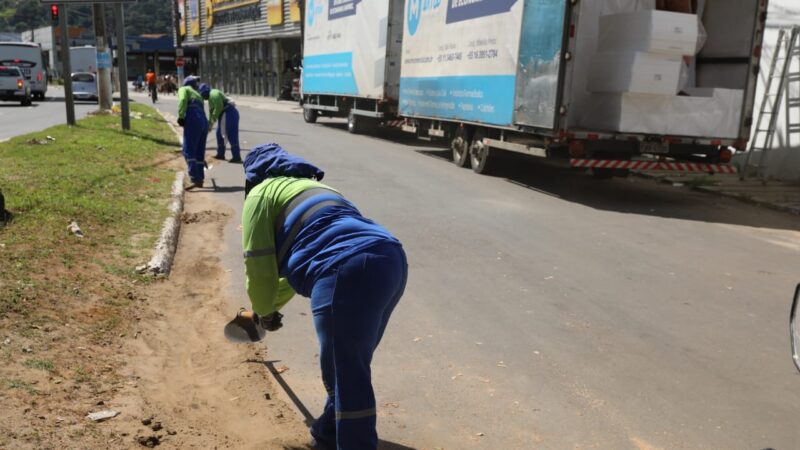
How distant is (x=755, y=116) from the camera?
14.8 meters

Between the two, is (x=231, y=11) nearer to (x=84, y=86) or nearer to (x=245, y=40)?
(x=245, y=40)

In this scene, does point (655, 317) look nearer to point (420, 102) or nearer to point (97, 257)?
point (97, 257)

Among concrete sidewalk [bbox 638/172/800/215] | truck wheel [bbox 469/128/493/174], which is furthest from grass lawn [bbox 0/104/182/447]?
concrete sidewalk [bbox 638/172/800/215]

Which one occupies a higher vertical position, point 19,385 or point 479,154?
point 479,154

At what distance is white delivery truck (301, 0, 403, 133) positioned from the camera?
63.0 ft

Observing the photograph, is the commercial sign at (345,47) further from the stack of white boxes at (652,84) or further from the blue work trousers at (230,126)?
the stack of white boxes at (652,84)

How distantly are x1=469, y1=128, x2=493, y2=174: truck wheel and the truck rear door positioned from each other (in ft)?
5.44

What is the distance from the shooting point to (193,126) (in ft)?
35.9

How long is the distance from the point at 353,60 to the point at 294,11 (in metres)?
20.2

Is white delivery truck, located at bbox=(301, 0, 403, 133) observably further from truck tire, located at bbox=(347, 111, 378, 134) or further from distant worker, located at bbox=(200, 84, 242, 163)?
distant worker, located at bbox=(200, 84, 242, 163)

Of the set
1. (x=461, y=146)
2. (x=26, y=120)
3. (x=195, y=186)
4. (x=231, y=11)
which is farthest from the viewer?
(x=231, y=11)

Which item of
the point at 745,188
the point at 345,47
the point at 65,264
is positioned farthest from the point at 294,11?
the point at 65,264

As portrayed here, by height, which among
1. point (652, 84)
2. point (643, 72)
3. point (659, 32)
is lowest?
point (652, 84)

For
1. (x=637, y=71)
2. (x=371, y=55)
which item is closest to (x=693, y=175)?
(x=637, y=71)
